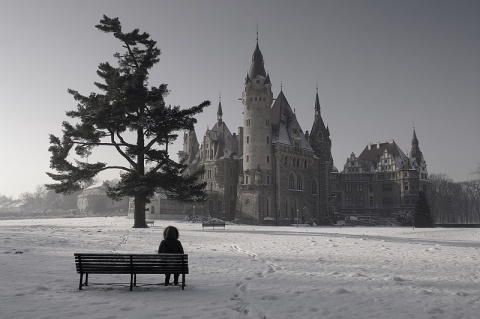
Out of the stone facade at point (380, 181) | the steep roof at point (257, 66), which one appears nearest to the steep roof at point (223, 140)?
the steep roof at point (257, 66)

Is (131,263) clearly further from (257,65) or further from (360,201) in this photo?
(360,201)

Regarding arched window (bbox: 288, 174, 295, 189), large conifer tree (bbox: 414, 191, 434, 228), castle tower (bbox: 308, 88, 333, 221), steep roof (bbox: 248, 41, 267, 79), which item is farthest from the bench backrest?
castle tower (bbox: 308, 88, 333, 221)

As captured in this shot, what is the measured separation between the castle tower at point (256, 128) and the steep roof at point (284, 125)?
286cm

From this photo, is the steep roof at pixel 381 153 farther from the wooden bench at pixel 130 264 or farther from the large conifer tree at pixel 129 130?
the wooden bench at pixel 130 264

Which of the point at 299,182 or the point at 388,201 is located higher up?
the point at 299,182

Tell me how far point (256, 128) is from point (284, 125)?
7724 mm

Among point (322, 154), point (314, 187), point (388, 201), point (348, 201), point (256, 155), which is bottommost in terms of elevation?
point (388, 201)

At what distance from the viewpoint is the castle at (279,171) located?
5956 cm

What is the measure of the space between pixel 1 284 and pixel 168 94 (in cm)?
2542

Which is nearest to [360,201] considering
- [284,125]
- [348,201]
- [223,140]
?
[348,201]

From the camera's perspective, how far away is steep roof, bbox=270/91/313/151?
63394mm

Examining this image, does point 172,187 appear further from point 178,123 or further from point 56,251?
point 56,251

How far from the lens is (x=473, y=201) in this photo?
325 ft

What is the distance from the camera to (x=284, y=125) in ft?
215
